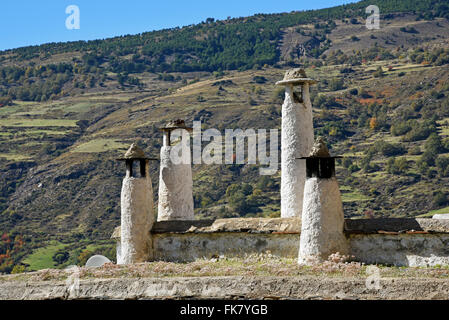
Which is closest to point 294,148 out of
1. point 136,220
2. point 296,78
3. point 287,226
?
point 296,78

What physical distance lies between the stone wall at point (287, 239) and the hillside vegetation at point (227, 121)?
159 feet

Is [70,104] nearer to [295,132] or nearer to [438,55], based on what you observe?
[438,55]

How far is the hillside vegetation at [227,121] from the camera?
9694cm

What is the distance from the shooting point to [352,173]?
99.4 meters

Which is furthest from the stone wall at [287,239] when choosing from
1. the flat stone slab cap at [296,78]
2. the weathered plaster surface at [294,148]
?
the flat stone slab cap at [296,78]

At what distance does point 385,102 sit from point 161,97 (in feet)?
150

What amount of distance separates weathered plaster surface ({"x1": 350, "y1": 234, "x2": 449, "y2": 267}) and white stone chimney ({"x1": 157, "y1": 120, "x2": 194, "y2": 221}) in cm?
842

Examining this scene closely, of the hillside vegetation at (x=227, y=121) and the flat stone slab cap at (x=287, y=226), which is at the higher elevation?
the hillside vegetation at (x=227, y=121)

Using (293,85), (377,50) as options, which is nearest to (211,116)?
(377,50)

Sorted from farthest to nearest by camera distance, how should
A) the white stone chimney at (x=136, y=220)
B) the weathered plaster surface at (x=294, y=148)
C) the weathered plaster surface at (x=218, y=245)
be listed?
the white stone chimney at (x=136, y=220) → the weathered plaster surface at (x=294, y=148) → the weathered plaster surface at (x=218, y=245)

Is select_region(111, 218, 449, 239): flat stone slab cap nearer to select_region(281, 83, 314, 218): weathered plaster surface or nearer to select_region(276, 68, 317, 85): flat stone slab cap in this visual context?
select_region(281, 83, 314, 218): weathered plaster surface

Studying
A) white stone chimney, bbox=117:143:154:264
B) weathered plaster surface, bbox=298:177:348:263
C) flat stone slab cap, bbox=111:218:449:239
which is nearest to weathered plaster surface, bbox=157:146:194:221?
flat stone slab cap, bbox=111:218:449:239

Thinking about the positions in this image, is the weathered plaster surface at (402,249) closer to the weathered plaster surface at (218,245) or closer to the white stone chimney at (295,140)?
the weathered plaster surface at (218,245)

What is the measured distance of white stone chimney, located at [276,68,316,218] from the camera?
3016 centimetres
